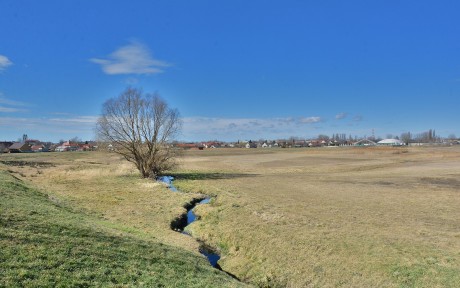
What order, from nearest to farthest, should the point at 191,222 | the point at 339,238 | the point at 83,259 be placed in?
the point at 83,259 < the point at 339,238 < the point at 191,222

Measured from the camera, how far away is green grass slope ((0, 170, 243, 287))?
9.79 metres

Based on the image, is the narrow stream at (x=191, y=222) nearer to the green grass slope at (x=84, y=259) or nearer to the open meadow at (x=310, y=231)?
the open meadow at (x=310, y=231)

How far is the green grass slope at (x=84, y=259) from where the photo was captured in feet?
32.1

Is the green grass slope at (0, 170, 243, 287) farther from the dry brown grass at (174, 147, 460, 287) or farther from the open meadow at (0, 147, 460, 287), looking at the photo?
the dry brown grass at (174, 147, 460, 287)

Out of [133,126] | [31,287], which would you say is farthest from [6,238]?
[133,126]

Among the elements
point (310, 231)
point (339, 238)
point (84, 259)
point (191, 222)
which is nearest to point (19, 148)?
point (191, 222)

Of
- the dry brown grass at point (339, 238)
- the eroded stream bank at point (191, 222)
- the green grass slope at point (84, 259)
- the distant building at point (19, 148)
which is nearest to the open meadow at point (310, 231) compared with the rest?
the dry brown grass at point (339, 238)

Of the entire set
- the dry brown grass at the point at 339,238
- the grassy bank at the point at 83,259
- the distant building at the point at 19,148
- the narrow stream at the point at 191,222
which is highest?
the distant building at the point at 19,148

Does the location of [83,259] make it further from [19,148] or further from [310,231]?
[19,148]

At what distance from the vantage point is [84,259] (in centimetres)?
1137

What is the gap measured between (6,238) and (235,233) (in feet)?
36.4

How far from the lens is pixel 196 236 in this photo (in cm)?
2081

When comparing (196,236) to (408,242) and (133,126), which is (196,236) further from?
(133,126)

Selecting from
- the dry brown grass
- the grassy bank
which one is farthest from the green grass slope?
the dry brown grass
